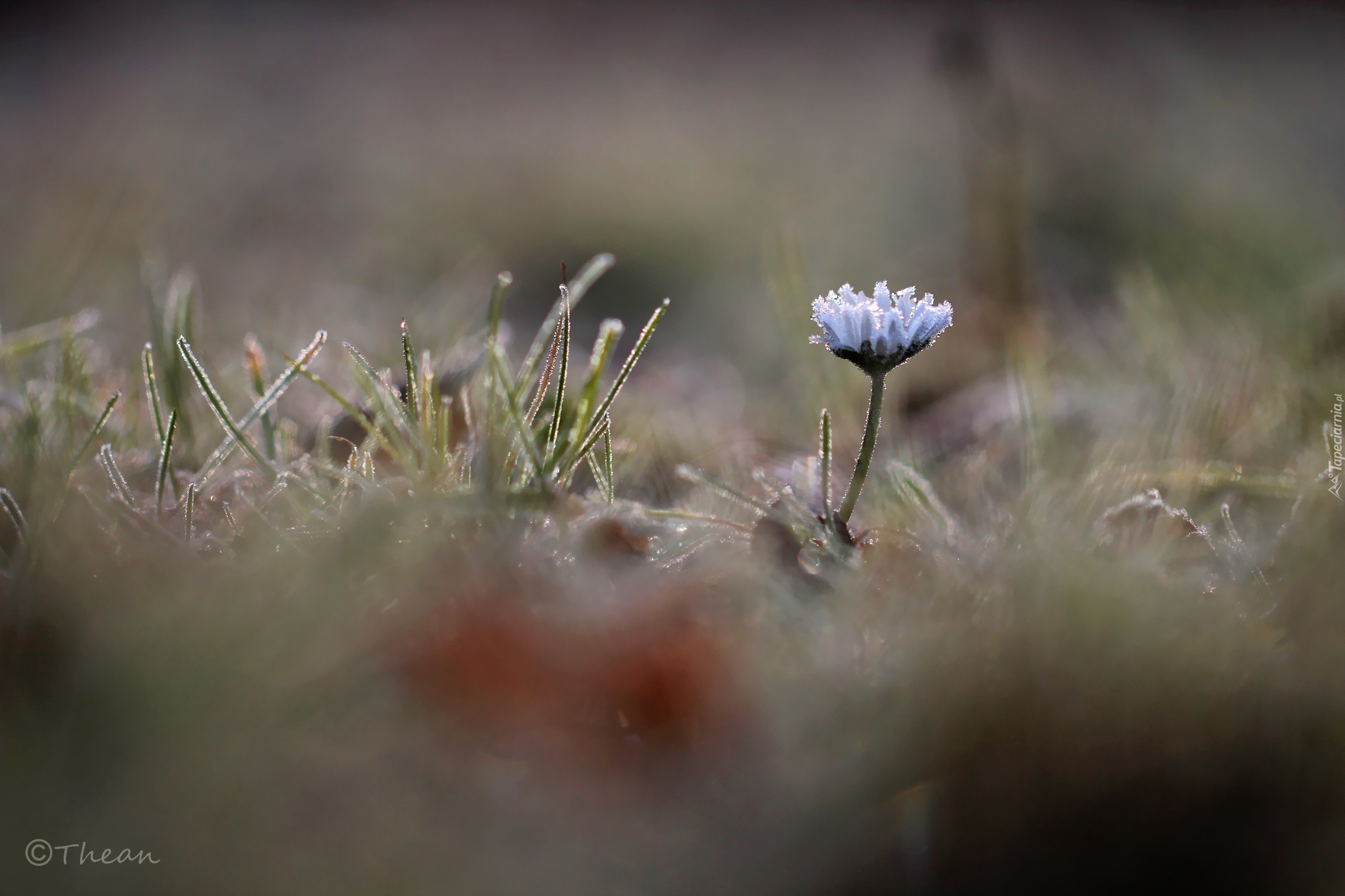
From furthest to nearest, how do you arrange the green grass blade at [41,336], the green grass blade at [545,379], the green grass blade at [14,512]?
the green grass blade at [41,336], the green grass blade at [545,379], the green grass blade at [14,512]

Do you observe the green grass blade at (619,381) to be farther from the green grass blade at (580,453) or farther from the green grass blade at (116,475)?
the green grass blade at (116,475)

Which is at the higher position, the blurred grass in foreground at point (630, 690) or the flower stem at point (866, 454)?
the flower stem at point (866, 454)

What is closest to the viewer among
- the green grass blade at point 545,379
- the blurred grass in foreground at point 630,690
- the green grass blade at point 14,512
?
the blurred grass in foreground at point 630,690

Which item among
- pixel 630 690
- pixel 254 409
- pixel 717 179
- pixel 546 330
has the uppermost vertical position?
pixel 717 179

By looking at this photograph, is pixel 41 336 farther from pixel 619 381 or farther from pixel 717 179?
pixel 717 179

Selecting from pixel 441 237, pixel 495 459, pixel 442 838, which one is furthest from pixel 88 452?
pixel 441 237

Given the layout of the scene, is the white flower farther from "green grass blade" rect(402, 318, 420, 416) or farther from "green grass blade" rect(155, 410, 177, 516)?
"green grass blade" rect(155, 410, 177, 516)

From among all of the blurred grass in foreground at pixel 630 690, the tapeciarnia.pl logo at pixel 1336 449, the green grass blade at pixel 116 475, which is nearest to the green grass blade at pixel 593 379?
the blurred grass in foreground at pixel 630 690

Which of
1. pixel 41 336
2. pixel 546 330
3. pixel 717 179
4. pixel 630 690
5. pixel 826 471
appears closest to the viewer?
pixel 630 690

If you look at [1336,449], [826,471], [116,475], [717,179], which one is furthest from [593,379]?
[717,179]

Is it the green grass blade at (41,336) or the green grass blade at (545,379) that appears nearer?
the green grass blade at (545,379)
